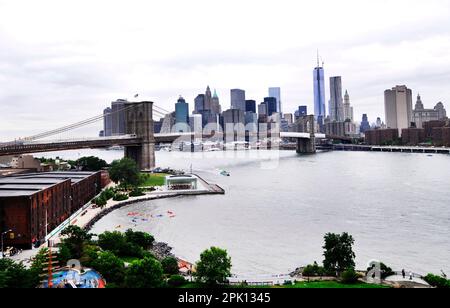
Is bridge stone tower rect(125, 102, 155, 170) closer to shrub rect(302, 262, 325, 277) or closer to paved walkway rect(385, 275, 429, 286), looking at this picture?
shrub rect(302, 262, 325, 277)

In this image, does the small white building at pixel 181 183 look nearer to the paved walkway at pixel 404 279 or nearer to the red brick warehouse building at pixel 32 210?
the red brick warehouse building at pixel 32 210

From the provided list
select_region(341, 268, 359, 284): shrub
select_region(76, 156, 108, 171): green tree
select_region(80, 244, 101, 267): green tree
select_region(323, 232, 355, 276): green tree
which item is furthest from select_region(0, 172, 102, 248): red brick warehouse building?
select_region(76, 156, 108, 171): green tree

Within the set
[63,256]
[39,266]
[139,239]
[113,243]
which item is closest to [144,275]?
[39,266]

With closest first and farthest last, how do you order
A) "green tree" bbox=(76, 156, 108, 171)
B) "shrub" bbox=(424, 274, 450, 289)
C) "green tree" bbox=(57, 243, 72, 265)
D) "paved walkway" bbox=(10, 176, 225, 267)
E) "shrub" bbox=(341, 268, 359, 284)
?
"shrub" bbox=(424, 274, 450, 289) < "shrub" bbox=(341, 268, 359, 284) < "green tree" bbox=(57, 243, 72, 265) < "paved walkway" bbox=(10, 176, 225, 267) < "green tree" bbox=(76, 156, 108, 171)

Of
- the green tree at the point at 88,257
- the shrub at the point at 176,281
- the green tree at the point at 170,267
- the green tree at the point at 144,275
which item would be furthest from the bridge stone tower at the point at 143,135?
the green tree at the point at 144,275

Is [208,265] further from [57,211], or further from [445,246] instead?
[57,211]

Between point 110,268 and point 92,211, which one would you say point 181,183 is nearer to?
point 92,211
